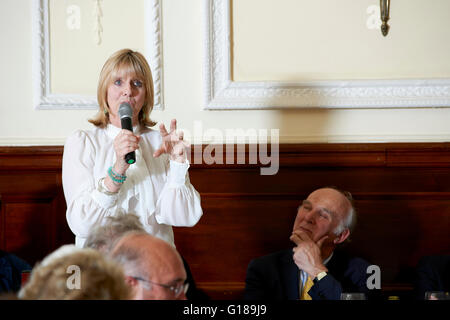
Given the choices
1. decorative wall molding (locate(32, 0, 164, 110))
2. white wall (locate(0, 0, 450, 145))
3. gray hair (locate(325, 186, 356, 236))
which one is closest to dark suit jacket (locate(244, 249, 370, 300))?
gray hair (locate(325, 186, 356, 236))

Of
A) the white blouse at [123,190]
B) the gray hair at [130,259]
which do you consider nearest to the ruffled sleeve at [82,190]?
the white blouse at [123,190]

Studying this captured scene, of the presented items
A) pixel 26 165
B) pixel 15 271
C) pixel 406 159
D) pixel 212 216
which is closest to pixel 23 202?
pixel 26 165

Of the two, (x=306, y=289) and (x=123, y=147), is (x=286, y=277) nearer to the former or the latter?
(x=306, y=289)

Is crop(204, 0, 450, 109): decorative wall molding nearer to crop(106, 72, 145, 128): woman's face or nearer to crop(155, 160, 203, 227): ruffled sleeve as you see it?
crop(106, 72, 145, 128): woman's face

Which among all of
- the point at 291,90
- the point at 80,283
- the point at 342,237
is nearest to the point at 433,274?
the point at 342,237

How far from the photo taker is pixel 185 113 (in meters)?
2.77

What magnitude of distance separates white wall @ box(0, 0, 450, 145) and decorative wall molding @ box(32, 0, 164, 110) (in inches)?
1.3

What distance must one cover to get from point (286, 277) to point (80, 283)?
1.18m

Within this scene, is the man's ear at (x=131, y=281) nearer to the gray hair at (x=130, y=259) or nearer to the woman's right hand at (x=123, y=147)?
the gray hair at (x=130, y=259)

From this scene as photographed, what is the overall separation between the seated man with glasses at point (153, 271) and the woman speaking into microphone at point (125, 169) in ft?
1.85

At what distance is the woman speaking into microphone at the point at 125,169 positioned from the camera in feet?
5.86
